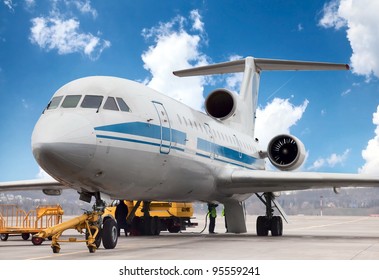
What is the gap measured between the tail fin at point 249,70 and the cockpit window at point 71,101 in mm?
13806

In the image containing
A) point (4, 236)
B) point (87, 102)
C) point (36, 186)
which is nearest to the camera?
point (87, 102)

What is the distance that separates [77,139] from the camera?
40.4 ft

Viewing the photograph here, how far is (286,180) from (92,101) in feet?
29.0

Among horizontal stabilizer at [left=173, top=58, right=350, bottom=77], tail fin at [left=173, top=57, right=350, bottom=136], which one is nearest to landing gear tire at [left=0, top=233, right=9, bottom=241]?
tail fin at [left=173, top=57, right=350, bottom=136]

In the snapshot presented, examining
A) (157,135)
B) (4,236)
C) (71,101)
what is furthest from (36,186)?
(71,101)

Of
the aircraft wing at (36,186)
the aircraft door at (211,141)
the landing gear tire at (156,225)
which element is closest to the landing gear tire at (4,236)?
the aircraft wing at (36,186)

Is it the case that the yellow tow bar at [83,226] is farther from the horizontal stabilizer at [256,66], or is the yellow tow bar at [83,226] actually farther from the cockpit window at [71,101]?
the horizontal stabilizer at [256,66]

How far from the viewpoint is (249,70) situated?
96.8 feet

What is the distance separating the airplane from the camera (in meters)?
12.7

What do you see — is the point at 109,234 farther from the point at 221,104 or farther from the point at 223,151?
the point at 221,104

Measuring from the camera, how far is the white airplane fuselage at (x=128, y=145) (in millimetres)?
12430

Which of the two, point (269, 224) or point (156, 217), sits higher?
point (156, 217)

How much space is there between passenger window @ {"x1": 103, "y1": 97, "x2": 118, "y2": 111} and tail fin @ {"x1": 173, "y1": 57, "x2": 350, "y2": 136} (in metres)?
13.2
